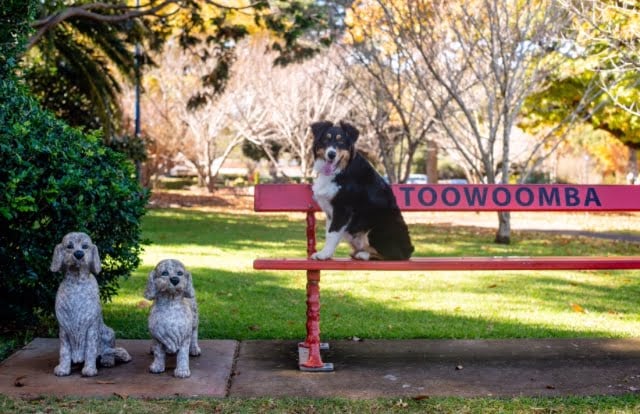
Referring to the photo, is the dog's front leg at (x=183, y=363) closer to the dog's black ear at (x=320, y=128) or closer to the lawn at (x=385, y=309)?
the lawn at (x=385, y=309)

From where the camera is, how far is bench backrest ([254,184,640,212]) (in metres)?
5.26

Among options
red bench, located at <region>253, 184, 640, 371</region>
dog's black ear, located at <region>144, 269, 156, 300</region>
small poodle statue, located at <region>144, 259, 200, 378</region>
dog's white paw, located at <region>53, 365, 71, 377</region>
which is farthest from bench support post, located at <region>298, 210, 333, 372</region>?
dog's white paw, located at <region>53, 365, 71, 377</region>

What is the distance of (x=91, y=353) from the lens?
4723 millimetres

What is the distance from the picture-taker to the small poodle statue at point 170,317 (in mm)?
4688

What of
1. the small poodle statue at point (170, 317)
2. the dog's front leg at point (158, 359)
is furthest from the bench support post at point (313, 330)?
the dog's front leg at point (158, 359)

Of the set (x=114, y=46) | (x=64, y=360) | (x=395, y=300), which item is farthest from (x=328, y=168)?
(x=114, y=46)

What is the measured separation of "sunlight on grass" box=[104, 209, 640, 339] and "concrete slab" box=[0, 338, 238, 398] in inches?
32.8

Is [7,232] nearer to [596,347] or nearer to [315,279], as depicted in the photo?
[315,279]

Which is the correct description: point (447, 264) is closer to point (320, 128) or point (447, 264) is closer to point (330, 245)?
point (330, 245)

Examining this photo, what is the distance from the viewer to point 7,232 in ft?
17.4

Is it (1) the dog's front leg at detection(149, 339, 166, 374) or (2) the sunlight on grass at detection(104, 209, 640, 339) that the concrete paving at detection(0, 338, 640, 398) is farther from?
(2) the sunlight on grass at detection(104, 209, 640, 339)

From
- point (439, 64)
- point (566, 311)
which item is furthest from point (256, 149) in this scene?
point (566, 311)

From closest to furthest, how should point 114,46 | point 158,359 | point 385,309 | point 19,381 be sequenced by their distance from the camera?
point 19,381 → point 158,359 → point 385,309 → point 114,46

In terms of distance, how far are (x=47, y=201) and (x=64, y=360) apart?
1.15 meters
